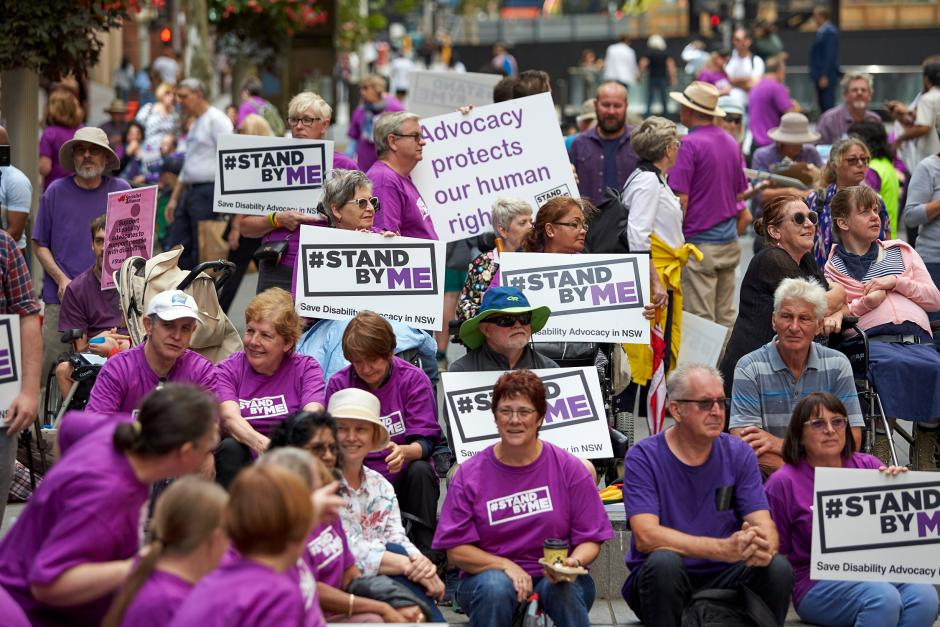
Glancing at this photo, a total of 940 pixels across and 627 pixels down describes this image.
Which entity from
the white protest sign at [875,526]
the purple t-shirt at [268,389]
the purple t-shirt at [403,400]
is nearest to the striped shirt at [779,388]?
the white protest sign at [875,526]

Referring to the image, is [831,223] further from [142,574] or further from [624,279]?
[142,574]

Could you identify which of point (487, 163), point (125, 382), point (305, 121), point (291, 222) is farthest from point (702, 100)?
point (125, 382)

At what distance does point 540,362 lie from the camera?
25.9 feet

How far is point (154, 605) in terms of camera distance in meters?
4.75

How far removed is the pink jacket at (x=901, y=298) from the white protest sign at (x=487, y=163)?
219 cm

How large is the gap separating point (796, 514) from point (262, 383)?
2.60 metres

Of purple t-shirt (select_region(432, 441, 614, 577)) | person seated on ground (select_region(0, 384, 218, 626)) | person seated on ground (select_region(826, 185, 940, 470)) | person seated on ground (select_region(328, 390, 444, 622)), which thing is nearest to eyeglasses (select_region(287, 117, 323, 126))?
person seated on ground (select_region(826, 185, 940, 470))

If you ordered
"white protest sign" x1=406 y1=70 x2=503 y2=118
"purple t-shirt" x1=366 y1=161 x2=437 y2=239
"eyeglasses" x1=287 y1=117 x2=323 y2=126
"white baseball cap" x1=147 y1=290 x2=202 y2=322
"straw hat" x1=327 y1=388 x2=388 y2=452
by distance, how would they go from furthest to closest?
"white protest sign" x1=406 y1=70 x2=503 y2=118, "eyeglasses" x1=287 y1=117 x2=323 y2=126, "purple t-shirt" x1=366 y1=161 x2=437 y2=239, "white baseball cap" x1=147 y1=290 x2=202 y2=322, "straw hat" x1=327 y1=388 x2=388 y2=452

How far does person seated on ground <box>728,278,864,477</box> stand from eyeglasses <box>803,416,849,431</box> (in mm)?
695

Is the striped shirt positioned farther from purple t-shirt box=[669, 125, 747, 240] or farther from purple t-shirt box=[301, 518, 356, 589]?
purple t-shirt box=[669, 125, 747, 240]

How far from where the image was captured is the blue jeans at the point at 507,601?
655cm

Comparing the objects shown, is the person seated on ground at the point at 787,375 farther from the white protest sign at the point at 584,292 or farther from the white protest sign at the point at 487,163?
the white protest sign at the point at 487,163

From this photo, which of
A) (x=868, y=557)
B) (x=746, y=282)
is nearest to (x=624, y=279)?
(x=746, y=282)

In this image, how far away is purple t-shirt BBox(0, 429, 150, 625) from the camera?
4973 mm
